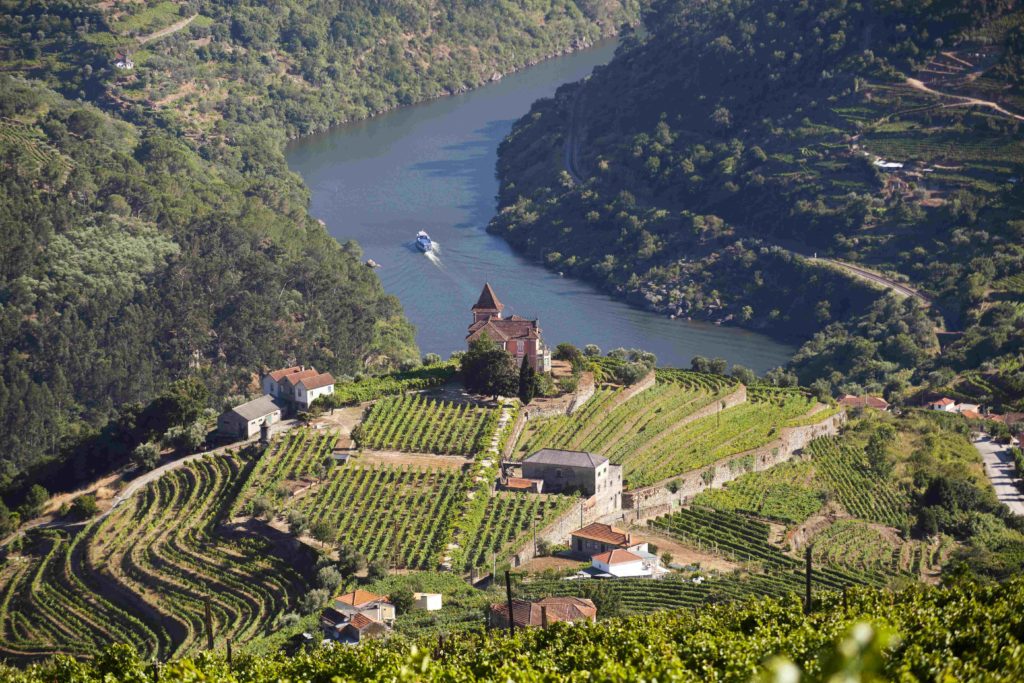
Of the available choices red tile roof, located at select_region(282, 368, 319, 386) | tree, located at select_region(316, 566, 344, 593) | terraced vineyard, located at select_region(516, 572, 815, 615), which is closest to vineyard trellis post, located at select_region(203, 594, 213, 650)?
tree, located at select_region(316, 566, 344, 593)

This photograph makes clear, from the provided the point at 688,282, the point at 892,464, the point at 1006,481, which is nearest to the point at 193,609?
the point at 892,464

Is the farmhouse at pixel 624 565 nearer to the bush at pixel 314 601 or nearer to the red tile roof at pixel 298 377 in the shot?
the bush at pixel 314 601

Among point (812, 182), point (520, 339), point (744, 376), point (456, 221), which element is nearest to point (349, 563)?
point (520, 339)

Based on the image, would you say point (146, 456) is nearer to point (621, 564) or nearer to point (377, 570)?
point (377, 570)

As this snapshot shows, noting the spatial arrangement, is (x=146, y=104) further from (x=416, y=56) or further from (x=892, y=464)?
(x=892, y=464)

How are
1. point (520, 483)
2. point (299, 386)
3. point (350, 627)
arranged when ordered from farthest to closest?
point (299, 386) → point (520, 483) → point (350, 627)

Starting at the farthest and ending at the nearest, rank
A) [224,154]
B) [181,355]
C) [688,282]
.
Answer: [224,154] < [688,282] < [181,355]
